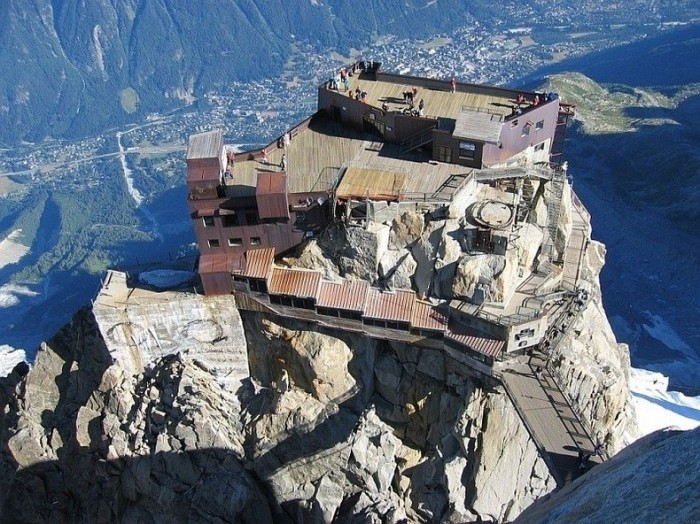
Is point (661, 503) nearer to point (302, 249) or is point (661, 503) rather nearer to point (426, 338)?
point (426, 338)

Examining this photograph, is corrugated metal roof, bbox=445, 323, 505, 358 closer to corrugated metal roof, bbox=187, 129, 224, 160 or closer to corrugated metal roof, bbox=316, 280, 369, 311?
corrugated metal roof, bbox=316, 280, 369, 311

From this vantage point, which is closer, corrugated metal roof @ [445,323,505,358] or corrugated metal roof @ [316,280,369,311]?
corrugated metal roof @ [445,323,505,358]

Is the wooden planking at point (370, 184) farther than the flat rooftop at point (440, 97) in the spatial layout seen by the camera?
No

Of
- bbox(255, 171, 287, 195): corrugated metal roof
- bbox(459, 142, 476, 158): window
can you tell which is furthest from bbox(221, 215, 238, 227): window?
bbox(459, 142, 476, 158): window

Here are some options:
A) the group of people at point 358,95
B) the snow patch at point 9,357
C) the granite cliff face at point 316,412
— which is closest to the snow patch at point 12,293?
the snow patch at point 9,357

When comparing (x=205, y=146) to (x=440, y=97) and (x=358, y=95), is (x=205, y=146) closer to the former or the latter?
(x=358, y=95)

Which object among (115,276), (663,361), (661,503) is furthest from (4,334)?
(661,503)

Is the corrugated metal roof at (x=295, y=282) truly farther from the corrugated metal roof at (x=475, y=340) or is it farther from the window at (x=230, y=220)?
the corrugated metal roof at (x=475, y=340)

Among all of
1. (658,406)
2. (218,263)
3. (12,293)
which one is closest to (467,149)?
(218,263)
